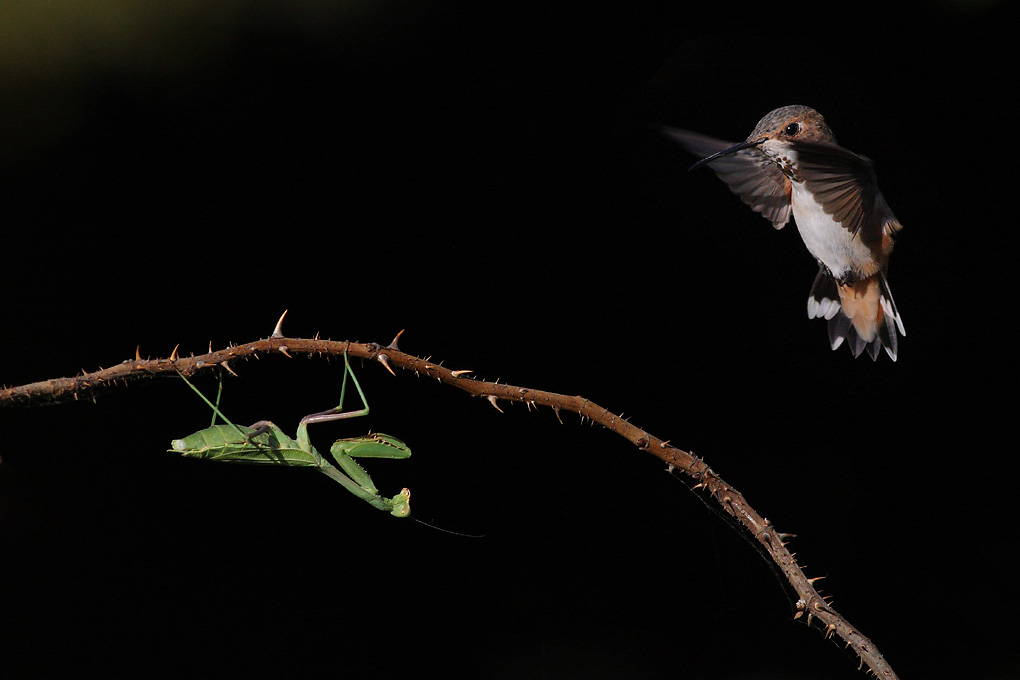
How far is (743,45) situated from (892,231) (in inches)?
12.2

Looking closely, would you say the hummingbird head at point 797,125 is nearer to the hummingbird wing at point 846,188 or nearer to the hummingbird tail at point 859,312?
the hummingbird wing at point 846,188

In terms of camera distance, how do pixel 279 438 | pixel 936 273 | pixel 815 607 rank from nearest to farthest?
pixel 815 607 → pixel 279 438 → pixel 936 273

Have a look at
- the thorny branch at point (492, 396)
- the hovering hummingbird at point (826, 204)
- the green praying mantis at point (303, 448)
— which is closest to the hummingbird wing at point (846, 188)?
the hovering hummingbird at point (826, 204)

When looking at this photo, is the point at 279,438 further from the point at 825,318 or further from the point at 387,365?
the point at 825,318

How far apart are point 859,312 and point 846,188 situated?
183mm

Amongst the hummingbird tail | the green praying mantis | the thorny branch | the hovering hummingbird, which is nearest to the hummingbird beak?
the hovering hummingbird

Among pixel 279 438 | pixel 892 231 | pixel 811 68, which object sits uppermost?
pixel 811 68

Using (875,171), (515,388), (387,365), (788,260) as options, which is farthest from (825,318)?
(387,365)

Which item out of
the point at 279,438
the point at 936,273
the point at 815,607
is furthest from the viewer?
the point at 936,273

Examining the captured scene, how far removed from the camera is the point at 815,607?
1.90ft

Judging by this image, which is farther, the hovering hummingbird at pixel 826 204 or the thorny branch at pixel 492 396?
the hovering hummingbird at pixel 826 204

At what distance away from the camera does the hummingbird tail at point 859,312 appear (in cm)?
81

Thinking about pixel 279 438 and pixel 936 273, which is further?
pixel 936 273

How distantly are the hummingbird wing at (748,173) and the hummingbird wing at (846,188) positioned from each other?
0.04 metres
